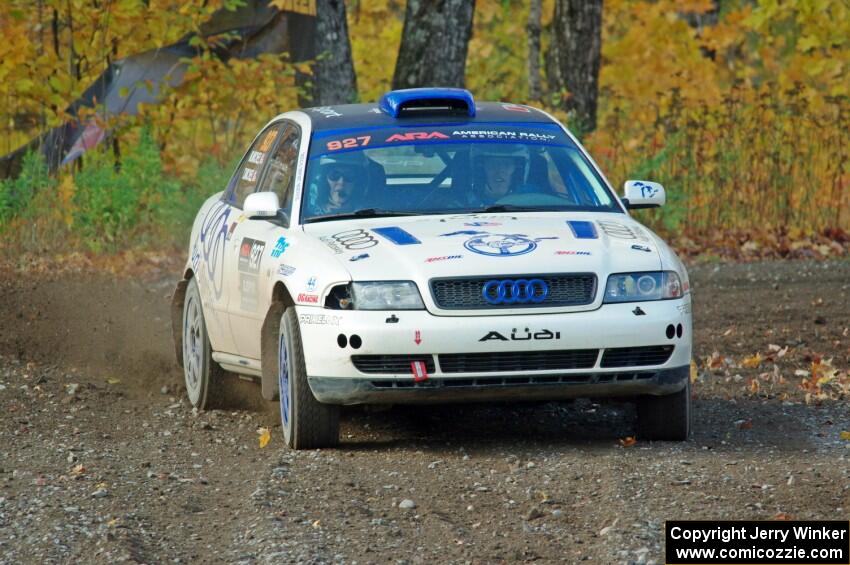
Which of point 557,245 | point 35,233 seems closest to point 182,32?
point 35,233

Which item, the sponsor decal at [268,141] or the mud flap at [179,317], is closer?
the sponsor decal at [268,141]

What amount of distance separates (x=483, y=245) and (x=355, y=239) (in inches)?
25.4

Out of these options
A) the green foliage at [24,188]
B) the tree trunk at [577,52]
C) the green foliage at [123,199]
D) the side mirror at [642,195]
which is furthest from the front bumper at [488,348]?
the tree trunk at [577,52]

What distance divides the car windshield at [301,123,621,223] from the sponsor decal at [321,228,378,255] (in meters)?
0.39

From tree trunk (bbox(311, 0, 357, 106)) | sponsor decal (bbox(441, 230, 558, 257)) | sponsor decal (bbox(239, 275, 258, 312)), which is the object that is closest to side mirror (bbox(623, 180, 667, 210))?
sponsor decal (bbox(441, 230, 558, 257))

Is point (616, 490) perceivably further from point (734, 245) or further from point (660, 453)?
point (734, 245)

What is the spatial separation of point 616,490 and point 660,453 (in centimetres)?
97

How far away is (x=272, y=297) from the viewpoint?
7879mm

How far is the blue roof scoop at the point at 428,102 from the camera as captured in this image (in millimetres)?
8828

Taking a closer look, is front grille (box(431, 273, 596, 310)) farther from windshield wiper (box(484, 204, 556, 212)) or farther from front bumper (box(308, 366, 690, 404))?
windshield wiper (box(484, 204, 556, 212))

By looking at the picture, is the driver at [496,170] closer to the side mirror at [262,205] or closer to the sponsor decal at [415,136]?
the sponsor decal at [415,136]

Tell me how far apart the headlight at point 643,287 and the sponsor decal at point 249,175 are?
2.85 meters

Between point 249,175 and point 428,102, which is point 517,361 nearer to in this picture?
point 428,102

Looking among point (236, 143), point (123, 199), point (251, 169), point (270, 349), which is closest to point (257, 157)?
point (251, 169)
